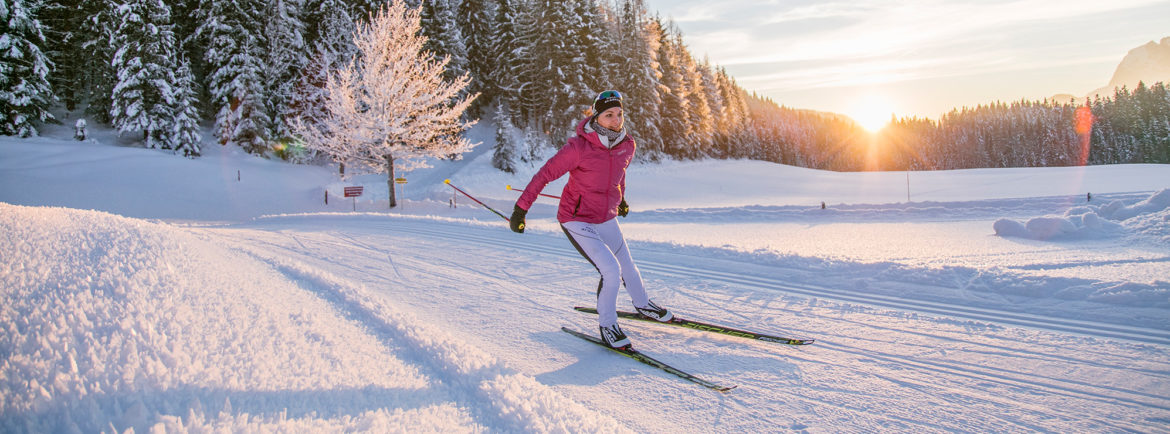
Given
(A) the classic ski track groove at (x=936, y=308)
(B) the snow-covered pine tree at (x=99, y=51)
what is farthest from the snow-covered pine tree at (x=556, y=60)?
(A) the classic ski track groove at (x=936, y=308)

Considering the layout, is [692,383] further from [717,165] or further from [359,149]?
[717,165]

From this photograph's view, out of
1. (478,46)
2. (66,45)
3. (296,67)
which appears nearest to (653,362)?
(296,67)

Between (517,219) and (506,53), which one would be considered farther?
(506,53)

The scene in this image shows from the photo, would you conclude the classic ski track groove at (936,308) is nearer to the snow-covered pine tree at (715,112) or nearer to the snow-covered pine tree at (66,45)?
the snow-covered pine tree at (66,45)

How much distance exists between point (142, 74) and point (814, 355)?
36.7 meters

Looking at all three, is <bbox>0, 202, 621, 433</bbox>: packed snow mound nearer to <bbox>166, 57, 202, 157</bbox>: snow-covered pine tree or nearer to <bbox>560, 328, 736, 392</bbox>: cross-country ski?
<bbox>560, 328, 736, 392</bbox>: cross-country ski

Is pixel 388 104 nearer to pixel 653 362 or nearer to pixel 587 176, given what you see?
pixel 587 176

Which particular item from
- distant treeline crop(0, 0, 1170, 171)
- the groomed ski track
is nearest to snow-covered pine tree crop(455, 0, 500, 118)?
distant treeline crop(0, 0, 1170, 171)

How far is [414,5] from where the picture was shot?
38906mm

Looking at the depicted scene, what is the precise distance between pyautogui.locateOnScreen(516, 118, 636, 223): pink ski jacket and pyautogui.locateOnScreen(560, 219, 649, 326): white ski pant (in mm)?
85

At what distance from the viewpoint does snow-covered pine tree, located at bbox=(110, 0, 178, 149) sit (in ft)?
93.6

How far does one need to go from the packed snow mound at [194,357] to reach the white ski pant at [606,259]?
3.94ft

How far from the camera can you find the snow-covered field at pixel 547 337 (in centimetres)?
213

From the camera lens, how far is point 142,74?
28.6 meters
